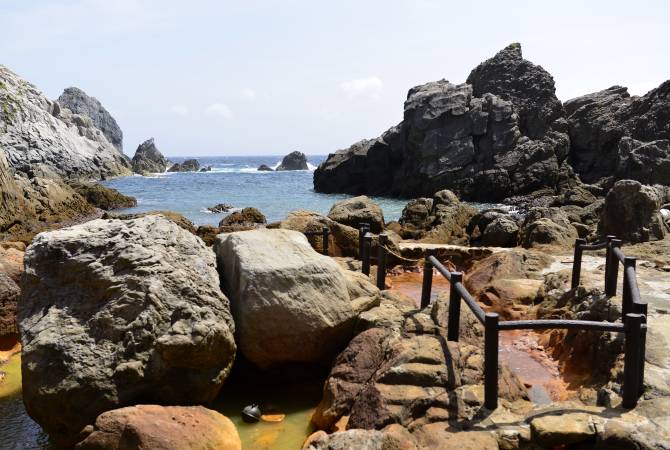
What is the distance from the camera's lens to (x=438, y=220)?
19.6m

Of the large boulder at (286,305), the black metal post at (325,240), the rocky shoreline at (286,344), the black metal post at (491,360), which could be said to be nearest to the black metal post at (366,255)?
the rocky shoreline at (286,344)

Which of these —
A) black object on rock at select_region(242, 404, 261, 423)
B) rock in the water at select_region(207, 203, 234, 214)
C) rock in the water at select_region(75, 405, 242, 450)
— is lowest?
black object on rock at select_region(242, 404, 261, 423)

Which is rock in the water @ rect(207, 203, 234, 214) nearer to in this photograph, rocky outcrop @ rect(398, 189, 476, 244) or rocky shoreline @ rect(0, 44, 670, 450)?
rocky outcrop @ rect(398, 189, 476, 244)

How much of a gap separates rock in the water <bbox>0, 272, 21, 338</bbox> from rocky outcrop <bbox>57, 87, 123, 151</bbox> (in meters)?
98.6

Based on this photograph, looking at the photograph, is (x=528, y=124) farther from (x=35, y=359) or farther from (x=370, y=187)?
(x=35, y=359)

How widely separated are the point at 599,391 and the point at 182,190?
5276 centimetres

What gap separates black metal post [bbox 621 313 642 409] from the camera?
16.1 ft

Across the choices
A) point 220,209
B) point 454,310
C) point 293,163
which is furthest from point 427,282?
point 293,163

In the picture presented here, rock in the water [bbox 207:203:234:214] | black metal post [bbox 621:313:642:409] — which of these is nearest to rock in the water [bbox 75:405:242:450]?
black metal post [bbox 621:313:642:409]

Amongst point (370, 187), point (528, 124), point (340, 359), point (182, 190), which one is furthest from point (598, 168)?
point (340, 359)

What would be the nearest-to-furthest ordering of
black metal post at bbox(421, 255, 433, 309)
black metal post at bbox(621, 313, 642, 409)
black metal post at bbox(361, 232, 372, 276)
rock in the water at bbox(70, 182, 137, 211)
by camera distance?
1. black metal post at bbox(621, 313, 642, 409)
2. black metal post at bbox(421, 255, 433, 309)
3. black metal post at bbox(361, 232, 372, 276)
4. rock in the water at bbox(70, 182, 137, 211)

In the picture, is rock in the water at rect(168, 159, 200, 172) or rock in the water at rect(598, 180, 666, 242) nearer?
rock in the water at rect(598, 180, 666, 242)

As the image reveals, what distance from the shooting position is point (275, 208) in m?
39.5

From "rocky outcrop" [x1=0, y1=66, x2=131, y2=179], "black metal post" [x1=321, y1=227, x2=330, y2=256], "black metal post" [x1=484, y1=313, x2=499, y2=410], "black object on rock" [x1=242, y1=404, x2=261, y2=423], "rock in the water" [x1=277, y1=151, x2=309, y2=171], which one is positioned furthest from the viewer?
"rock in the water" [x1=277, y1=151, x2=309, y2=171]
